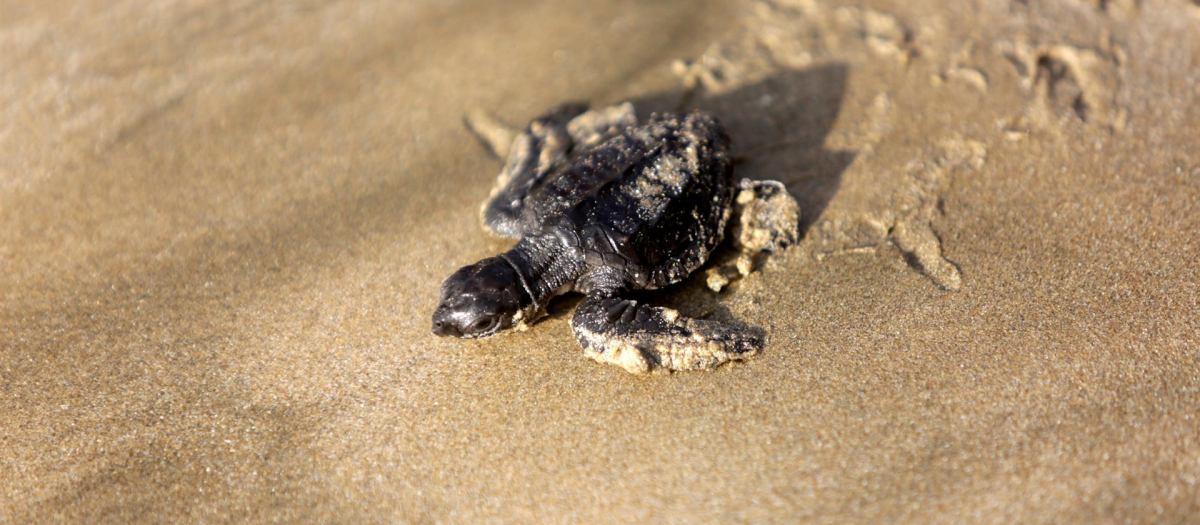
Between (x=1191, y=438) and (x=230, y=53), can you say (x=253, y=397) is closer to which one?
(x=230, y=53)

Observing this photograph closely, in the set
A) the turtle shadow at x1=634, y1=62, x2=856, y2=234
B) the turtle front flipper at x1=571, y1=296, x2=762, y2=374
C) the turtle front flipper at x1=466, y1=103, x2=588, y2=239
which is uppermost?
the turtle front flipper at x1=466, y1=103, x2=588, y2=239

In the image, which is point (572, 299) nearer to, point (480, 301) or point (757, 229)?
point (480, 301)

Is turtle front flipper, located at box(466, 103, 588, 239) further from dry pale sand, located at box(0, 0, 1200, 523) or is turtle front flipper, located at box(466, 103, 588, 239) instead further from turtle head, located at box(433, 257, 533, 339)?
turtle head, located at box(433, 257, 533, 339)

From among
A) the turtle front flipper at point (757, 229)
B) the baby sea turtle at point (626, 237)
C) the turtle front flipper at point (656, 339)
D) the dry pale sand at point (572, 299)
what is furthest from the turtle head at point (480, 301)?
the turtle front flipper at point (757, 229)

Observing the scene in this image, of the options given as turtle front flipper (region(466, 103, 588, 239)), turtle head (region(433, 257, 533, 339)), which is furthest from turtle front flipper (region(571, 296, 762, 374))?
turtle front flipper (region(466, 103, 588, 239))

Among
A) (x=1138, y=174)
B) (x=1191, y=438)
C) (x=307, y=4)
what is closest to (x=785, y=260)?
(x=1191, y=438)

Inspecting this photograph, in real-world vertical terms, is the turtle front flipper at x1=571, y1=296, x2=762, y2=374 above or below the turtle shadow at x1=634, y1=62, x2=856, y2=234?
below

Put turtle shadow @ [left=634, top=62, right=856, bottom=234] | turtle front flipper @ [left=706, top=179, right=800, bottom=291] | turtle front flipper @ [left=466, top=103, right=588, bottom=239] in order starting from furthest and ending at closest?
1. turtle shadow @ [left=634, top=62, right=856, bottom=234]
2. turtle front flipper @ [left=466, top=103, right=588, bottom=239]
3. turtle front flipper @ [left=706, top=179, right=800, bottom=291]
